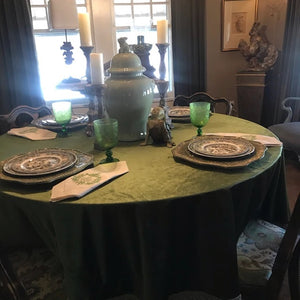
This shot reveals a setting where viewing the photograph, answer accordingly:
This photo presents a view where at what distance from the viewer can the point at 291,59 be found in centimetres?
333

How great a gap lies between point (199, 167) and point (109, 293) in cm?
58

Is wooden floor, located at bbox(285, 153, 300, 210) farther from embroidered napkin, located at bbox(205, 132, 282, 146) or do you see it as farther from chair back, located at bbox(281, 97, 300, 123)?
embroidered napkin, located at bbox(205, 132, 282, 146)

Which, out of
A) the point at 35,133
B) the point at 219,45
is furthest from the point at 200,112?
the point at 219,45

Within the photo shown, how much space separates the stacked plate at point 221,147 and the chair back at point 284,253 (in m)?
0.32

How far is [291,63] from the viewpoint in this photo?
11.0ft

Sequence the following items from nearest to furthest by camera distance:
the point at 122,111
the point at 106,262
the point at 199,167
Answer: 1. the point at 106,262
2. the point at 199,167
3. the point at 122,111

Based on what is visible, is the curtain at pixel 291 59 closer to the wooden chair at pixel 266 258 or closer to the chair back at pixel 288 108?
the chair back at pixel 288 108

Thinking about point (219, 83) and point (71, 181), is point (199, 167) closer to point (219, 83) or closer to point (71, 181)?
point (71, 181)

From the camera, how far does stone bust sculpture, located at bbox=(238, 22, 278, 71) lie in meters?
3.43

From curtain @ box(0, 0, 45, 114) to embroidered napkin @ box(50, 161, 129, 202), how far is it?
235cm

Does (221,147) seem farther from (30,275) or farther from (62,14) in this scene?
(62,14)

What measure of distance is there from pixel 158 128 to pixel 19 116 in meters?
1.32

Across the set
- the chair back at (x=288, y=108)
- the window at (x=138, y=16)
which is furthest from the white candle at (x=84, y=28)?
the chair back at (x=288, y=108)

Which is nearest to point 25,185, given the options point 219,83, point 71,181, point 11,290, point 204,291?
point 71,181
